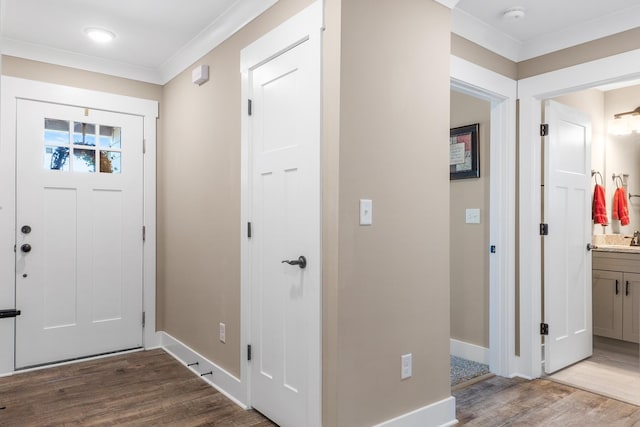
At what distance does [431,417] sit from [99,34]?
3178 mm

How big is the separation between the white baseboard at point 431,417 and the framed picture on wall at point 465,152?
178cm

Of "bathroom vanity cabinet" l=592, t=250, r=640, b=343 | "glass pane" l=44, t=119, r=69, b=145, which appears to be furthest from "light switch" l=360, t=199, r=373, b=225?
"bathroom vanity cabinet" l=592, t=250, r=640, b=343

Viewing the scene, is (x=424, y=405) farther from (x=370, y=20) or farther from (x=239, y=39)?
(x=239, y=39)

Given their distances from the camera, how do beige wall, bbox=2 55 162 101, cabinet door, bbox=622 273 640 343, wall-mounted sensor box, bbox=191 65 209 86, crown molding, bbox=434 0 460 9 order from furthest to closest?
cabinet door, bbox=622 273 640 343
beige wall, bbox=2 55 162 101
wall-mounted sensor box, bbox=191 65 209 86
crown molding, bbox=434 0 460 9

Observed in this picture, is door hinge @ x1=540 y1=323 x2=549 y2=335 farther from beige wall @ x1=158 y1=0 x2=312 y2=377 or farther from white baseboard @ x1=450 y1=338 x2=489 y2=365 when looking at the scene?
beige wall @ x1=158 y1=0 x2=312 y2=377

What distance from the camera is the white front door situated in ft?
10.4

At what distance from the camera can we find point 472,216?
135 inches

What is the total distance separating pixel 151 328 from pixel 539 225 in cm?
321

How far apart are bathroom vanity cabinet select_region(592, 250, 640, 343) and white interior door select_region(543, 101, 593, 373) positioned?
0.61 m

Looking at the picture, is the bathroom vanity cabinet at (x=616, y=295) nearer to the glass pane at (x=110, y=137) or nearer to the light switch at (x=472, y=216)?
the light switch at (x=472, y=216)

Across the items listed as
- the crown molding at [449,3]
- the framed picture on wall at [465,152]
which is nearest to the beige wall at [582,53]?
the framed picture on wall at [465,152]

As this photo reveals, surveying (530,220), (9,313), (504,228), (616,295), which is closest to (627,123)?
(616,295)

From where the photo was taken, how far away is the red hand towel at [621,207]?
423 cm

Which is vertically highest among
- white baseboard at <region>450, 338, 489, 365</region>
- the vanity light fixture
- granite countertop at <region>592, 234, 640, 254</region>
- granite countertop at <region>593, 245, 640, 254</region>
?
the vanity light fixture
